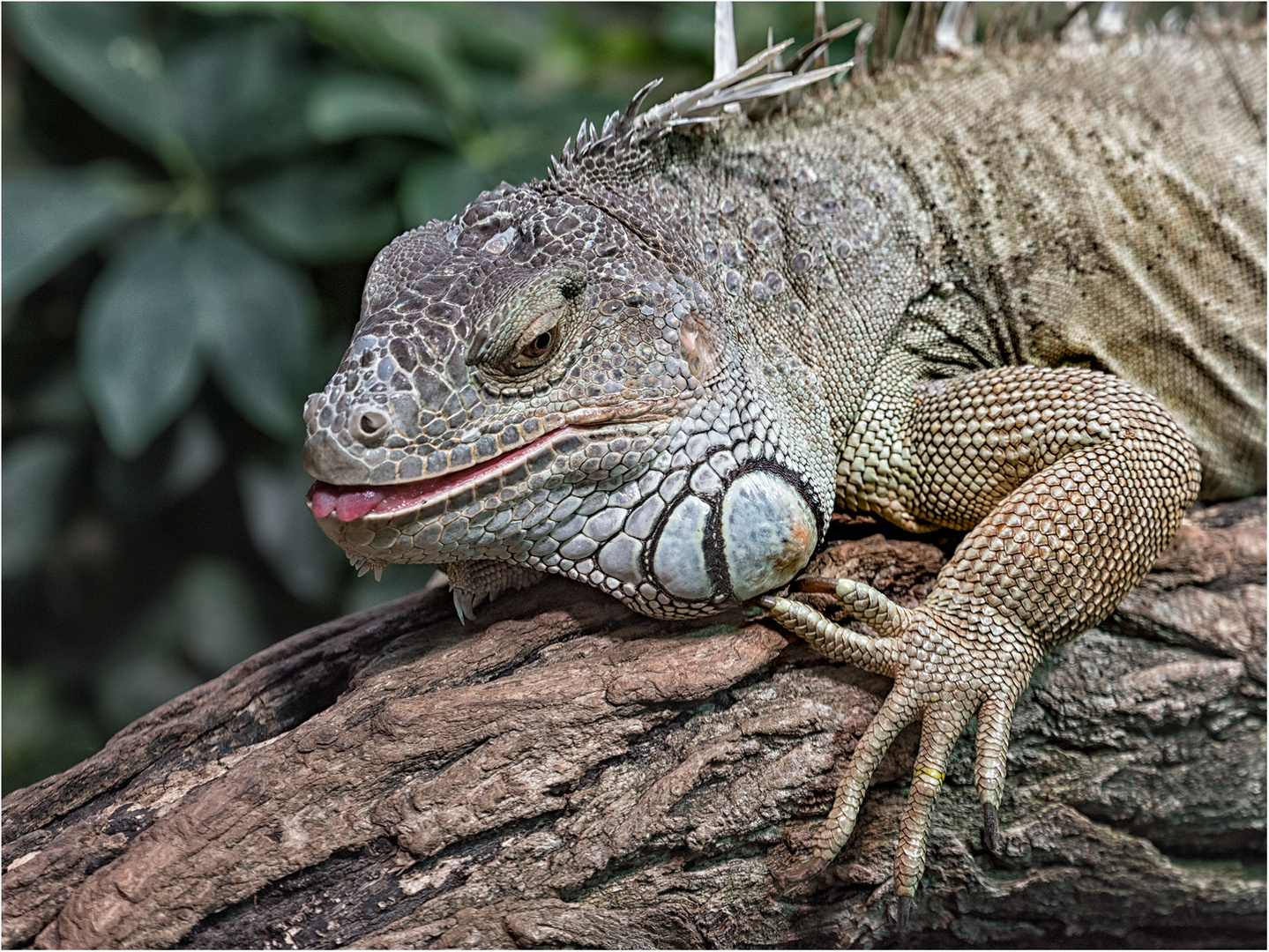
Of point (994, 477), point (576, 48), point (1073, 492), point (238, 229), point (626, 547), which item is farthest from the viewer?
point (576, 48)

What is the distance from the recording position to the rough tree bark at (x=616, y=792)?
2041mm

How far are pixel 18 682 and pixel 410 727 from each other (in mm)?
4159

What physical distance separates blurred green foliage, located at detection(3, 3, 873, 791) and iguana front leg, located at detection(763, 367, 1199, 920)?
2.64m

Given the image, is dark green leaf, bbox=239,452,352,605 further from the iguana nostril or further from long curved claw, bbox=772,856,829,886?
long curved claw, bbox=772,856,829,886

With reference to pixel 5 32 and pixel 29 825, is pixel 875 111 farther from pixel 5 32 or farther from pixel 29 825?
pixel 5 32

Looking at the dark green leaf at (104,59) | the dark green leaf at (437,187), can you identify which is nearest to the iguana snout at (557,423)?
the dark green leaf at (437,187)

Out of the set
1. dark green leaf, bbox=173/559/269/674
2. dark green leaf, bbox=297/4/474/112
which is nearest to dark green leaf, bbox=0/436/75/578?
dark green leaf, bbox=173/559/269/674

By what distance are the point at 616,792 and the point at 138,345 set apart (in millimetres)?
3413

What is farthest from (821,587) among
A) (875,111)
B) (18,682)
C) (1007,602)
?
(18,682)

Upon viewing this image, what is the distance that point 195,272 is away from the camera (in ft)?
15.0

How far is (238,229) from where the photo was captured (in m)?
4.88

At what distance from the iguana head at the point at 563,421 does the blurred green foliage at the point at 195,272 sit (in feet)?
7.35

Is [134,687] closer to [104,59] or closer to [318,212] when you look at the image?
[318,212]

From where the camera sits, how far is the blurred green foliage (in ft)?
14.5
